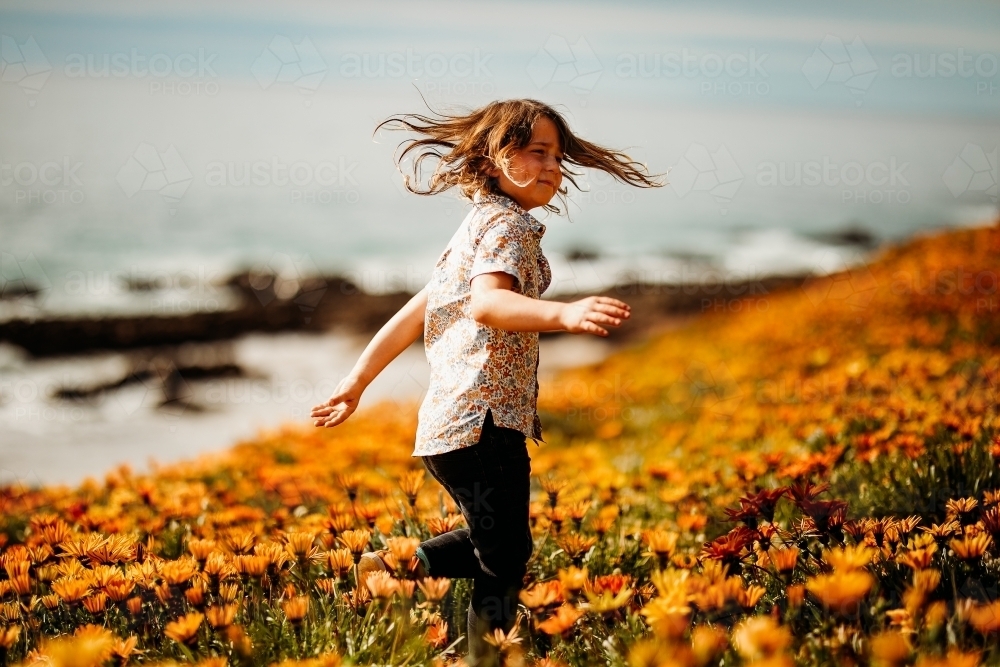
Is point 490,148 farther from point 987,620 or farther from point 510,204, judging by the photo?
point 987,620

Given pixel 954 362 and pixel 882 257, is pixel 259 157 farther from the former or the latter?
pixel 954 362

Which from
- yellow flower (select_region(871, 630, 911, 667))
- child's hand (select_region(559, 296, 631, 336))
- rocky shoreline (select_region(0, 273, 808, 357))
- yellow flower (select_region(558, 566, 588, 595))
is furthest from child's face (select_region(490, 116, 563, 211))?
rocky shoreline (select_region(0, 273, 808, 357))

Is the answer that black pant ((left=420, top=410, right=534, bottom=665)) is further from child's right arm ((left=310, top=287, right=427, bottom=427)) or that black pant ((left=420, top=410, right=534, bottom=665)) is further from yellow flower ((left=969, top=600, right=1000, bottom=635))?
yellow flower ((left=969, top=600, right=1000, bottom=635))

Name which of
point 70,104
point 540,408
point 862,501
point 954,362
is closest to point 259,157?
point 70,104

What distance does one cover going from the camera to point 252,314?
10898mm

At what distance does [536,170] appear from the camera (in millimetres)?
2312

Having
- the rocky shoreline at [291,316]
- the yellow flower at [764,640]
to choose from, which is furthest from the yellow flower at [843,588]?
the rocky shoreline at [291,316]

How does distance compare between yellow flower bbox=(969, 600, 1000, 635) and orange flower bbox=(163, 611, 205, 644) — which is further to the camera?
orange flower bbox=(163, 611, 205, 644)

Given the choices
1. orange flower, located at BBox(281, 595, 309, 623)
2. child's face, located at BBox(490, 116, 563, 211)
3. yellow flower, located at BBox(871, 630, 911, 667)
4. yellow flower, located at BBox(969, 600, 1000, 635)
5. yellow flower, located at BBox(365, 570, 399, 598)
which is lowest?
yellow flower, located at BBox(969, 600, 1000, 635)

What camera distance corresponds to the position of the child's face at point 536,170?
231cm

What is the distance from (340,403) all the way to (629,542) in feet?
3.57

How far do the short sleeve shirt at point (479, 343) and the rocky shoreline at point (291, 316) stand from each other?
7.41m

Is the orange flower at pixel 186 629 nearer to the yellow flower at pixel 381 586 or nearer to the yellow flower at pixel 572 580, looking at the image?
the yellow flower at pixel 381 586

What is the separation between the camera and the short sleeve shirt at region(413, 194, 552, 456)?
2.13m
